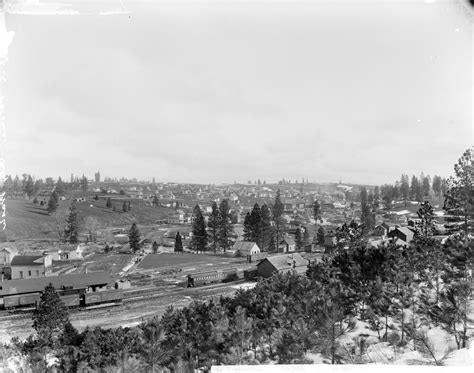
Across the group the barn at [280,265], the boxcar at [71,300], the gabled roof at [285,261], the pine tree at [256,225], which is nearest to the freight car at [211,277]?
the barn at [280,265]

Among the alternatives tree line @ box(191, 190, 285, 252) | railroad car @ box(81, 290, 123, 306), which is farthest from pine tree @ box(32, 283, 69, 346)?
tree line @ box(191, 190, 285, 252)

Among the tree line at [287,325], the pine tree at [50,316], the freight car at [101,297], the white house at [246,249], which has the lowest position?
the white house at [246,249]

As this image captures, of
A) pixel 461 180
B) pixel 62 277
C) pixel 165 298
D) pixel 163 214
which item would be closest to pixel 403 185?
pixel 163 214

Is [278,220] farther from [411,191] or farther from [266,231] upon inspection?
[411,191]

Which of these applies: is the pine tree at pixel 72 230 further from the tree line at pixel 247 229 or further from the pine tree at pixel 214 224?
the pine tree at pixel 214 224

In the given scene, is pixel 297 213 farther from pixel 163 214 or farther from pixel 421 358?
pixel 421 358

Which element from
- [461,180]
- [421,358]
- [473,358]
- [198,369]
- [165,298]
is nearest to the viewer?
[473,358]
